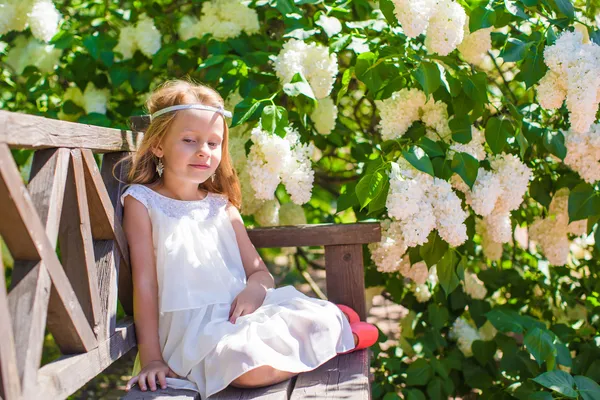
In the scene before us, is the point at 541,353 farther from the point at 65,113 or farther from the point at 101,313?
the point at 65,113

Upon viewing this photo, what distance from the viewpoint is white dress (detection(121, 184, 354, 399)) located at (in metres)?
1.92

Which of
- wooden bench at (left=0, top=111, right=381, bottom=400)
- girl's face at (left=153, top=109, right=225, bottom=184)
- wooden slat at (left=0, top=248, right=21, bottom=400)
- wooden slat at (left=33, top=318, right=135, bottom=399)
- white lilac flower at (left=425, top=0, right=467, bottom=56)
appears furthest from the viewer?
white lilac flower at (left=425, top=0, right=467, bottom=56)

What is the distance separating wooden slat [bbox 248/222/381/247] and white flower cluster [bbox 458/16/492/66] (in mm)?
723

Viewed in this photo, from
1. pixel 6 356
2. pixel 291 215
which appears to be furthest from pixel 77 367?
pixel 291 215

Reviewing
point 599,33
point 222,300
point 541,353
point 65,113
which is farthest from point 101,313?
point 599,33

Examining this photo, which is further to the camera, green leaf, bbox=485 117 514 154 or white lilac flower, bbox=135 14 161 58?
white lilac flower, bbox=135 14 161 58

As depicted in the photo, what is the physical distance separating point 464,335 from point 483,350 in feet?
0.40

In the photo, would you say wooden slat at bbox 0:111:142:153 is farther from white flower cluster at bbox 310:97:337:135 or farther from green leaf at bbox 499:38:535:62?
green leaf at bbox 499:38:535:62

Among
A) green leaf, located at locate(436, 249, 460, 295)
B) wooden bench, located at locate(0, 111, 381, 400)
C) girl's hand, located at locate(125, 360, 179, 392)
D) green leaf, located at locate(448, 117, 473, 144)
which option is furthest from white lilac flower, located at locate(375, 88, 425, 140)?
girl's hand, located at locate(125, 360, 179, 392)

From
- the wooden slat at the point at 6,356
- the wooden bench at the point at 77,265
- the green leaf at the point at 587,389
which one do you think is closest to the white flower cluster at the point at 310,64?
the wooden bench at the point at 77,265

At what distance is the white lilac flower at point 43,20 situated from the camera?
8.98 feet

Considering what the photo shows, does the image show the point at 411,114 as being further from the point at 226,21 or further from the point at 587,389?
the point at 587,389

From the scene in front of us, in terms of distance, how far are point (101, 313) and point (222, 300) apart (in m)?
0.41

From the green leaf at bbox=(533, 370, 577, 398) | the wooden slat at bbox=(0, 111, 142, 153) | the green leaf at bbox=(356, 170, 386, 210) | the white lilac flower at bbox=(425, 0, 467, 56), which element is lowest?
the green leaf at bbox=(533, 370, 577, 398)
